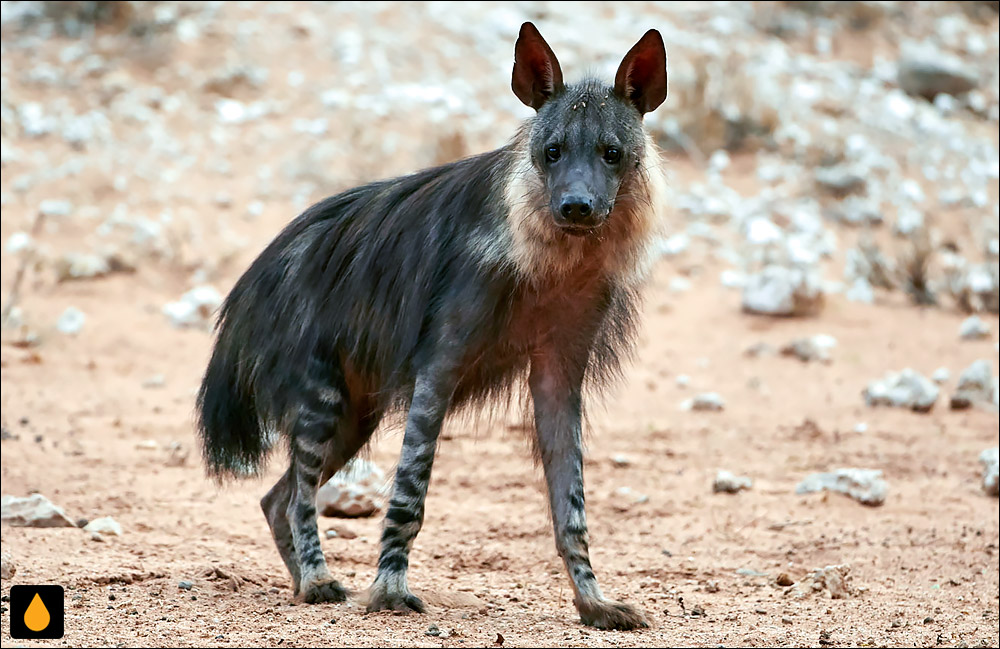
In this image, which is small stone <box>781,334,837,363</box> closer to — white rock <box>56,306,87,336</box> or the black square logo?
white rock <box>56,306,87,336</box>

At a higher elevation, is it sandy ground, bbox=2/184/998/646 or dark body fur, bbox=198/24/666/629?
dark body fur, bbox=198/24/666/629

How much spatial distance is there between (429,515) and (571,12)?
10.4 metres

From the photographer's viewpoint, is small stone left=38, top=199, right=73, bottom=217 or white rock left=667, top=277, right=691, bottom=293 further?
small stone left=38, top=199, right=73, bottom=217

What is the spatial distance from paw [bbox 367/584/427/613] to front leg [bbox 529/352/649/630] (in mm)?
572

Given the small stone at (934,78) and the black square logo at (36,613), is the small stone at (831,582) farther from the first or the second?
Answer: the small stone at (934,78)

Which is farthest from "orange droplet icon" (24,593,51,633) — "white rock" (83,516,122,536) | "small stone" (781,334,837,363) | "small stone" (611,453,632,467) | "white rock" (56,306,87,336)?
"small stone" (781,334,837,363)

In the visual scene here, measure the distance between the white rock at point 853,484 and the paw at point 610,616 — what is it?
102 inches

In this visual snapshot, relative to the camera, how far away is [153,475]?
691 centimetres

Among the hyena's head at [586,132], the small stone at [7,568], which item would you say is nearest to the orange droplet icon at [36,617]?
the small stone at [7,568]

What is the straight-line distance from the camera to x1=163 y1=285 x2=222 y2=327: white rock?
9797 millimetres

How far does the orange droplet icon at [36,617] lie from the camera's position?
12.3 feet

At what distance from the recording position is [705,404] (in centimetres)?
868

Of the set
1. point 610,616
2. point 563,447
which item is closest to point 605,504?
point 563,447

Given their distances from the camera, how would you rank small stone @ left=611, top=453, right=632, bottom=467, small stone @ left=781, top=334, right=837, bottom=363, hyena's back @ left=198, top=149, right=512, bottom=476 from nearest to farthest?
hyena's back @ left=198, top=149, right=512, bottom=476 < small stone @ left=611, top=453, right=632, bottom=467 < small stone @ left=781, top=334, right=837, bottom=363
